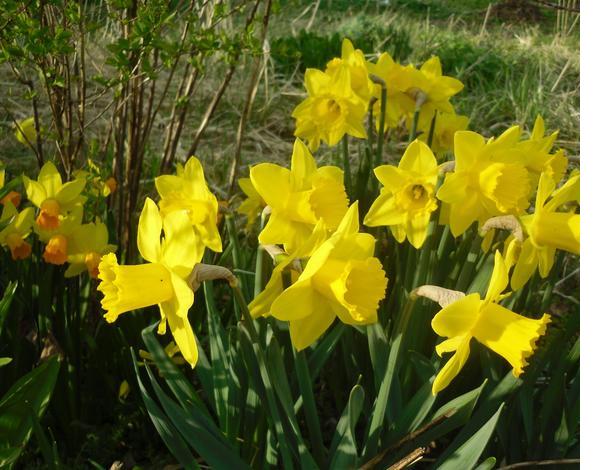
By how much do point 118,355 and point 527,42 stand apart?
18.8 feet

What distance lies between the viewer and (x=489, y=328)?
1106mm

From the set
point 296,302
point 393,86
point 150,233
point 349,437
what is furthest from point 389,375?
point 393,86

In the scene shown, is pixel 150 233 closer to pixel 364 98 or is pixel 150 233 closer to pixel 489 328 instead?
pixel 489 328

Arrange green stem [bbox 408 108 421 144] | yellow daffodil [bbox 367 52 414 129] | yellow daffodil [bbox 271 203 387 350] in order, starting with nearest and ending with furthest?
yellow daffodil [bbox 271 203 387 350] < green stem [bbox 408 108 421 144] < yellow daffodil [bbox 367 52 414 129]

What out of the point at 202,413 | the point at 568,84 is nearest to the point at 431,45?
the point at 568,84

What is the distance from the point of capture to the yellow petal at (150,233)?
1.13 m

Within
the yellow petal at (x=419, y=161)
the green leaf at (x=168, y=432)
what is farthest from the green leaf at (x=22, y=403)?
the yellow petal at (x=419, y=161)

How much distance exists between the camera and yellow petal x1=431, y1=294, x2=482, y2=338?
3.40 ft

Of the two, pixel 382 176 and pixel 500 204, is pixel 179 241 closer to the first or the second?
pixel 382 176

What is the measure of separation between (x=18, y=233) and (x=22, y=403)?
0.53 meters

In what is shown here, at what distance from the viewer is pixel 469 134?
1321 mm

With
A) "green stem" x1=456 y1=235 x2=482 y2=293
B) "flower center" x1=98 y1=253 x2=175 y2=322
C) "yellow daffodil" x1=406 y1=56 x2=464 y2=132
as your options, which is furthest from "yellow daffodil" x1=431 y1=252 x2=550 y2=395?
"yellow daffodil" x1=406 y1=56 x2=464 y2=132

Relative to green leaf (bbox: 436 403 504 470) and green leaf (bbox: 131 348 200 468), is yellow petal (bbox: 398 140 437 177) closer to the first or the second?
green leaf (bbox: 436 403 504 470)

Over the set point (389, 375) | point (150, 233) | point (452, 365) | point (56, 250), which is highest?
point (150, 233)
